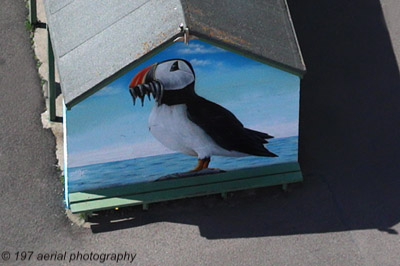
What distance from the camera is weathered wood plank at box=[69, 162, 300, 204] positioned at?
12312mm

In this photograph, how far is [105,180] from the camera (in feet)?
40.3

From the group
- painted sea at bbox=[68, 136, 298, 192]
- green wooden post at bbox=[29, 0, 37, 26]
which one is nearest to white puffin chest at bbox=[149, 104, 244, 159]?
painted sea at bbox=[68, 136, 298, 192]

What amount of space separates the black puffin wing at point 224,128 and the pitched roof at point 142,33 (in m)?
1.19

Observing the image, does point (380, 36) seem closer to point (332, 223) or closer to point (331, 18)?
point (331, 18)

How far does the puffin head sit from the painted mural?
0.02 meters

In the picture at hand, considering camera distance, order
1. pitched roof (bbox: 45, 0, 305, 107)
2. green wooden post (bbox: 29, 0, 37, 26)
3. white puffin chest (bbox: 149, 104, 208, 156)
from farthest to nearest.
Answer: green wooden post (bbox: 29, 0, 37, 26) < white puffin chest (bbox: 149, 104, 208, 156) < pitched roof (bbox: 45, 0, 305, 107)

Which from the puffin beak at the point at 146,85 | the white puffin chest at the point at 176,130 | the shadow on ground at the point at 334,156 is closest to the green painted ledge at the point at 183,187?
the shadow on ground at the point at 334,156

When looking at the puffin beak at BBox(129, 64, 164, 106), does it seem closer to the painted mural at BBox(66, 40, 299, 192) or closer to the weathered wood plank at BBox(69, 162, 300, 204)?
the painted mural at BBox(66, 40, 299, 192)

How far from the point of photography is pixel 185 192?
12484mm

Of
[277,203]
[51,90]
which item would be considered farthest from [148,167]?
[51,90]

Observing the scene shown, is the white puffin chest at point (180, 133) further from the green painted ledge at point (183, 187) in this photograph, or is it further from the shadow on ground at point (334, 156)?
the shadow on ground at point (334, 156)

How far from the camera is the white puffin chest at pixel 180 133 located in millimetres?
11742

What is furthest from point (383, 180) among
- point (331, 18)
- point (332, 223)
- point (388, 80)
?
point (331, 18)

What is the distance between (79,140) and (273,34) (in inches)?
142
